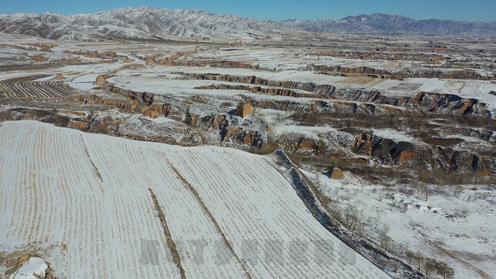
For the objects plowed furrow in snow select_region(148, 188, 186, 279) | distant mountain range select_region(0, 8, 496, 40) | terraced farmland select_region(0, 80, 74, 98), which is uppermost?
distant mountain range select_region(0, 8, 496, 40)

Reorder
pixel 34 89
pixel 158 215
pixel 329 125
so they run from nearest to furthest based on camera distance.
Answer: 1. pixel 158 215
2. pixel 329 125
3. pixel 34 89

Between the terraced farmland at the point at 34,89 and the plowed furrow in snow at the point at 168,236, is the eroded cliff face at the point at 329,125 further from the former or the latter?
the plowed furrow in snow at the point at 168,236

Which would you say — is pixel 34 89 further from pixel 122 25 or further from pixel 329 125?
pixel 122 25

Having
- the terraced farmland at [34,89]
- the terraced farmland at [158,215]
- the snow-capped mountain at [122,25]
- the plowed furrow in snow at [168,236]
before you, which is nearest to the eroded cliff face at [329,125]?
the terraced farmland at [34,89]

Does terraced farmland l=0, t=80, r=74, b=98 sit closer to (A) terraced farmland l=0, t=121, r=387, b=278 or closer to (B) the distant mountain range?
(A) terraced farmland l=0, t=121, r=387, b=278

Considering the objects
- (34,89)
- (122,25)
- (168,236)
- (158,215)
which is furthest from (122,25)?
(168,236)

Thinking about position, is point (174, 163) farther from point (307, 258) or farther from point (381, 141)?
point (381, 141)

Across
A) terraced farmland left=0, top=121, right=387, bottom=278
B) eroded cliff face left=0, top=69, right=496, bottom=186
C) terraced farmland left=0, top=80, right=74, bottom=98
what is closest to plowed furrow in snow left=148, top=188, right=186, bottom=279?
terraced farmland left=0, top=121, right=387, bottom=278
